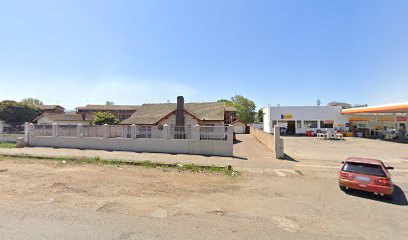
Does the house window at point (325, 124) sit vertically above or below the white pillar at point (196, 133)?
above

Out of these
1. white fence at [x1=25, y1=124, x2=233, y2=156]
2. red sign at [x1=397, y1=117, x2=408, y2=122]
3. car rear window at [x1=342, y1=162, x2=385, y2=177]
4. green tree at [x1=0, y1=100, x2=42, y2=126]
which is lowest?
car rear window at [x1=342, y1=162, x2=385, y2=177]

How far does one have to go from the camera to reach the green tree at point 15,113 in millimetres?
44562

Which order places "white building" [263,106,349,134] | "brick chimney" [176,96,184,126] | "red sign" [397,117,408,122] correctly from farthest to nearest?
"white building" [263,106,349,134] → "red sign" [397,117,408,122] → "brick chimney" [176,96,184,126]

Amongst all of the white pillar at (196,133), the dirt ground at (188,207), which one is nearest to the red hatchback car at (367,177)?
the dirt ground at (188,207)

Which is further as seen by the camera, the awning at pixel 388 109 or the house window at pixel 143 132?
the awning at pixel 388 109

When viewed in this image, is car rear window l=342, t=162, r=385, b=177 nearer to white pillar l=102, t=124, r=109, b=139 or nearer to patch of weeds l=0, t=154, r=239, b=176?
patch of weeds l=0, t=154, r=239, b=176

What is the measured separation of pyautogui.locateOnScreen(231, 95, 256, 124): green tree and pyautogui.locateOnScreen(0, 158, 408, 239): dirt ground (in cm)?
6176

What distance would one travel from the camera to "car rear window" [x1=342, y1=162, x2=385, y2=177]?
7.89 meters

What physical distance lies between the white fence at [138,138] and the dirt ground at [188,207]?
223 inches

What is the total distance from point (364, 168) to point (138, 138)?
49.8 ft

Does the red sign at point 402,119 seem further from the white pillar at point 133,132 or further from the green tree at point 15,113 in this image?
the green tree at point 15,113

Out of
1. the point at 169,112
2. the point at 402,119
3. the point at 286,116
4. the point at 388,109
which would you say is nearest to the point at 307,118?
the point at 286,116

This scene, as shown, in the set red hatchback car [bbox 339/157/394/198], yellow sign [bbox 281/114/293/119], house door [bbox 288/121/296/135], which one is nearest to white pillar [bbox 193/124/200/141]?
red hatchback car [bbox 339/157/394/198]

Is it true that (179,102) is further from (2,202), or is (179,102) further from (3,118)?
(3,118)
